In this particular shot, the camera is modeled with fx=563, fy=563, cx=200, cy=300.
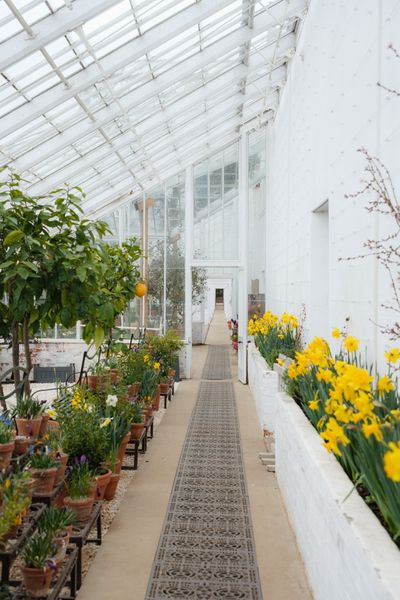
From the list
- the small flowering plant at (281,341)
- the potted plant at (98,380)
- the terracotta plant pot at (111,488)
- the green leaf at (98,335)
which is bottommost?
the terracotta plant pot at (111,488)

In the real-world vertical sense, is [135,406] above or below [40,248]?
below

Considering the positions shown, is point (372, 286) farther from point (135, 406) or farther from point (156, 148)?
point (156, 148)

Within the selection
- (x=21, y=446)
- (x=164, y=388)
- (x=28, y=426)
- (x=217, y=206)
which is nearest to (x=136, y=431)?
(x=28, y=426)

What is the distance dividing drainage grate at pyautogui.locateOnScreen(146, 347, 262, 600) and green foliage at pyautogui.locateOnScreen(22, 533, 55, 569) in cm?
70

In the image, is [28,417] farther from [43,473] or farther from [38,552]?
[38,552]

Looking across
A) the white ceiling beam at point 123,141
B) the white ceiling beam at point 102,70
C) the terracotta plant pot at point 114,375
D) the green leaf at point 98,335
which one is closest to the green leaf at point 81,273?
the green leaf at point 98,335

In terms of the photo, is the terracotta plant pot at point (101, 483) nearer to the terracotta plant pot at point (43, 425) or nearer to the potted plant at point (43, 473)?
the terracotta plant pot at point (43, 425)

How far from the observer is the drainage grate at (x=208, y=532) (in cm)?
290

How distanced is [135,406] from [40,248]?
2.59m

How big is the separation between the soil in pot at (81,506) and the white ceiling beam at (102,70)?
140 inches

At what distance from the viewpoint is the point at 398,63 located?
320cm

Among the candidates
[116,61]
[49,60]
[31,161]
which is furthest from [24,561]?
[31,161]

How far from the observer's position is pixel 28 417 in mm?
3352

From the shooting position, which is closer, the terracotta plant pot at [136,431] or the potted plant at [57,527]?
the potted plant at [57,527]
